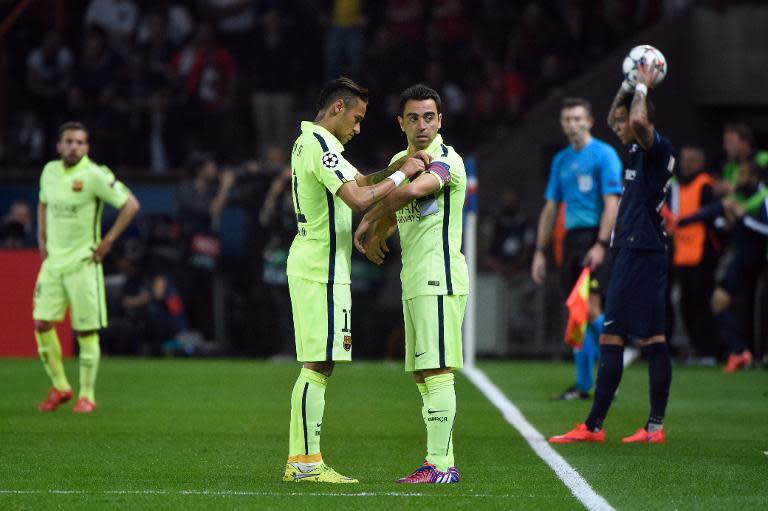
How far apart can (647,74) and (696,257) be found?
8.14 metres

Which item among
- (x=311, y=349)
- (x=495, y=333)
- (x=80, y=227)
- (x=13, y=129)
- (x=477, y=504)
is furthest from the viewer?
(x=13, y=129)

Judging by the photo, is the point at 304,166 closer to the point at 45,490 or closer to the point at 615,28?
the point at 45,490

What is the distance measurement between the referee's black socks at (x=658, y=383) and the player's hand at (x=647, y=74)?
1.76 m

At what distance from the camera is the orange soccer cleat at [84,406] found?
38.4 feet

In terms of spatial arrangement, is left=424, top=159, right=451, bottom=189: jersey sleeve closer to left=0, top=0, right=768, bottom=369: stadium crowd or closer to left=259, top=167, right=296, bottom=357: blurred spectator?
left=259, top=167, right=296, bottom=357: blurred spectator

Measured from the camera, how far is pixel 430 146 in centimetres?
791

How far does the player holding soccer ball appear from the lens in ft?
31.0

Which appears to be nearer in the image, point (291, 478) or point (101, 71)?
point (291, 478)

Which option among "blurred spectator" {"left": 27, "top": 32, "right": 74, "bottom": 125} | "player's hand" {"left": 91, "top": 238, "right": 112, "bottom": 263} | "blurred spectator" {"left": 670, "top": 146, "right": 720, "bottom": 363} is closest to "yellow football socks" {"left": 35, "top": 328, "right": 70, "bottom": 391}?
"player's hand" {"left": 91, "top": 238, "right": 112, "bottom": 263}

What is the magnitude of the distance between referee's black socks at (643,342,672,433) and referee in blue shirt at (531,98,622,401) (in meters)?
1.90

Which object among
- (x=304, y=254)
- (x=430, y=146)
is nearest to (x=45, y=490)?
(x=304, y=254)

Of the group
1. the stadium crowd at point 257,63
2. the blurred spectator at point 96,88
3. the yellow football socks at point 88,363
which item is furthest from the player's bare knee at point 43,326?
the blurred spectator at point 96,88

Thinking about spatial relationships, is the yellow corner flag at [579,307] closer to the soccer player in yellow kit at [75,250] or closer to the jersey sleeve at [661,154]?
the jersey sleeve at [661,154]

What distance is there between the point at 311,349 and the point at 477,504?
1.23m
